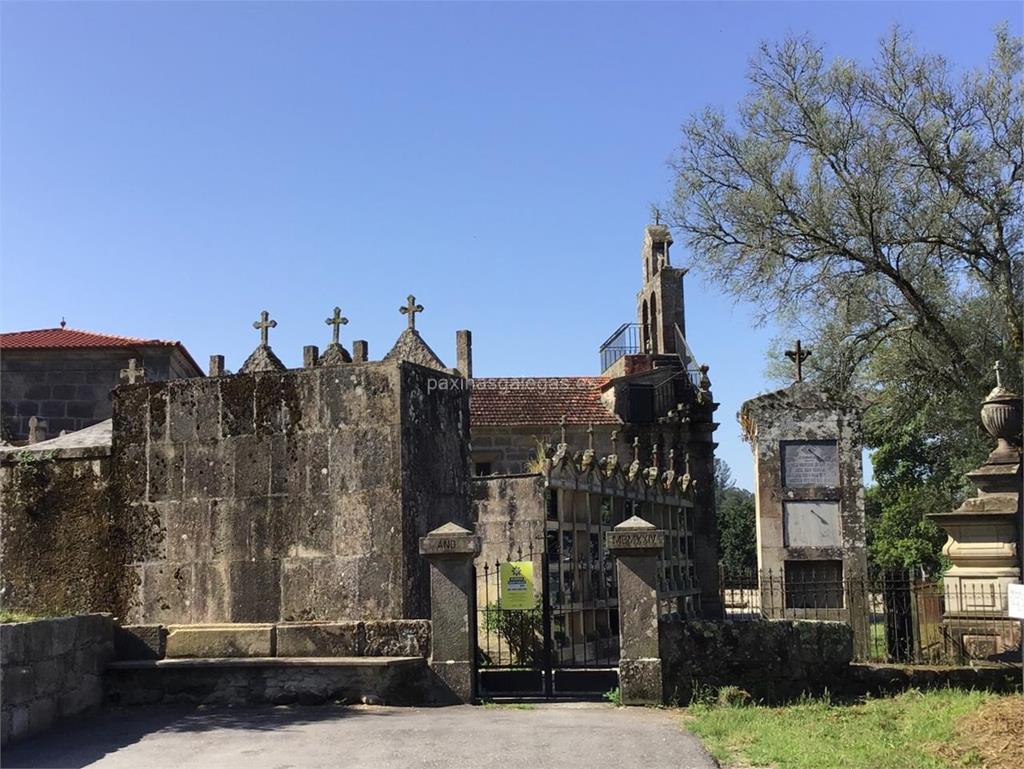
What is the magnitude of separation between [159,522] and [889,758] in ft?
21.3

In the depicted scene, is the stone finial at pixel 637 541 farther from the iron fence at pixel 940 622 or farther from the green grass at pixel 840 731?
the iron fence at pixel 940 622

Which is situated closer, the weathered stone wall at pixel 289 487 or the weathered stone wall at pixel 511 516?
the weathered stone wall at pixel 289 487

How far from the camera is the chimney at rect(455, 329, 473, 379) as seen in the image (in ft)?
96.3

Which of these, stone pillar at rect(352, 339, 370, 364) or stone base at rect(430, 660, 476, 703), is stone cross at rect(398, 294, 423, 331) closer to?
stone pillar at rect(352, 339, 370, 364)

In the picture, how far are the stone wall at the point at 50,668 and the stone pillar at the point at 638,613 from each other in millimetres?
4384

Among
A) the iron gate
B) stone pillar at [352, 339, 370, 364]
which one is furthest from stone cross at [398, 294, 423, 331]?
the iron gate

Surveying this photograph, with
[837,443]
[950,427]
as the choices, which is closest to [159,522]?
[837,443]

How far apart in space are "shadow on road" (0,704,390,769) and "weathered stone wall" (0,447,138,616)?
1450 mm

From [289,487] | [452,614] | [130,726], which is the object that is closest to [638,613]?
[452,614]

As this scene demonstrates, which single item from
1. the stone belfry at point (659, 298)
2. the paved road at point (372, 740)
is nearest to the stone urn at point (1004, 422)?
the paved road at point (372, 740)

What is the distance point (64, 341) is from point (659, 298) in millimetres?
20387

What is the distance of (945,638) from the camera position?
1111cm

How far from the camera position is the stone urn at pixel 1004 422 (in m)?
11.9

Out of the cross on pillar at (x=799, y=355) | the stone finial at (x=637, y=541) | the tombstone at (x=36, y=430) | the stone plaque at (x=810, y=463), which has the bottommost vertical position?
the stone finial at (x=637, y=541)
